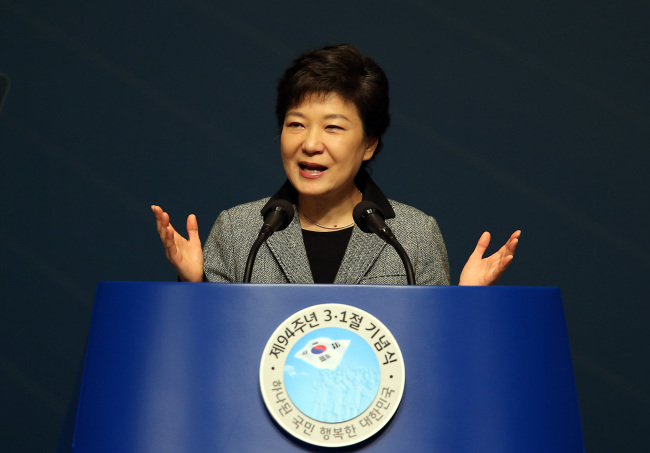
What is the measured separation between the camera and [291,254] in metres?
1.36

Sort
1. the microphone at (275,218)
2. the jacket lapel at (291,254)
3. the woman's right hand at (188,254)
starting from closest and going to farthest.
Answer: the microphone at (275,218) → the woman's right hand at (188,254) → the jacket lapel at (291,254)

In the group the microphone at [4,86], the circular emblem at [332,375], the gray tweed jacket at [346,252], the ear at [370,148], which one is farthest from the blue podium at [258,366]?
the microphone at [4,86]

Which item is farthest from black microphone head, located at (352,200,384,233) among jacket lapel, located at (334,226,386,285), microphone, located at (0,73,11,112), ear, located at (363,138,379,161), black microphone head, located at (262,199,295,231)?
microphone, located at (0,73,11,112)

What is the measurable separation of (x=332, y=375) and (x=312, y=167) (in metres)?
0.68

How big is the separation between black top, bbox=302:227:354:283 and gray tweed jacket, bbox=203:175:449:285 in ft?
0.25

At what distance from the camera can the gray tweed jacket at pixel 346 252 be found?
4.43ft

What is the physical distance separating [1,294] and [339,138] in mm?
1612

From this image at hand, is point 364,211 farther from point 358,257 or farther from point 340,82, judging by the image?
point 340,82

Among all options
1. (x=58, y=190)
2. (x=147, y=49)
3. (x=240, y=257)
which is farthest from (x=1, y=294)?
(x=240, y=257)

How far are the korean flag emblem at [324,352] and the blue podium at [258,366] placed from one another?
1.9 inches

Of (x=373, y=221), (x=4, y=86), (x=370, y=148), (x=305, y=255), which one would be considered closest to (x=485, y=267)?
(x=373, y=221)

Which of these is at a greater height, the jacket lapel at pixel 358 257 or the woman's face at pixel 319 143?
the woman's face at pixel 319 143

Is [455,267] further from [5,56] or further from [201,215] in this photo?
[5,56]

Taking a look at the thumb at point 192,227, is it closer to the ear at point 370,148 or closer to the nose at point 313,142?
the nose at point 313,142
